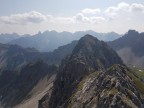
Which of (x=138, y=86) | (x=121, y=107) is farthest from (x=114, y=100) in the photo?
(x=138, y=86)

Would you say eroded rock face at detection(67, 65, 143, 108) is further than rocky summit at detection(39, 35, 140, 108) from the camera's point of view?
No

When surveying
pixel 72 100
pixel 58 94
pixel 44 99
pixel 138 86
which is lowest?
pixel 44 99

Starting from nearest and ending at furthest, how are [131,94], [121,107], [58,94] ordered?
[121,107], [131,94], [58,94]

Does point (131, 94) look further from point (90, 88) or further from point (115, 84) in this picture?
point (90, 88)

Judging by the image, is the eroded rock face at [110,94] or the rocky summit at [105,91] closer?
the eroded rock face at [110,94]

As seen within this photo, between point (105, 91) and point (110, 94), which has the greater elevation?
point (110, 94)

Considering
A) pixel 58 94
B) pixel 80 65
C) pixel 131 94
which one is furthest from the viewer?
pixel 80 65

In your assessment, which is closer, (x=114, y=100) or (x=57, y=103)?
(x=114, y=100)

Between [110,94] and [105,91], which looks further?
[105,91]
